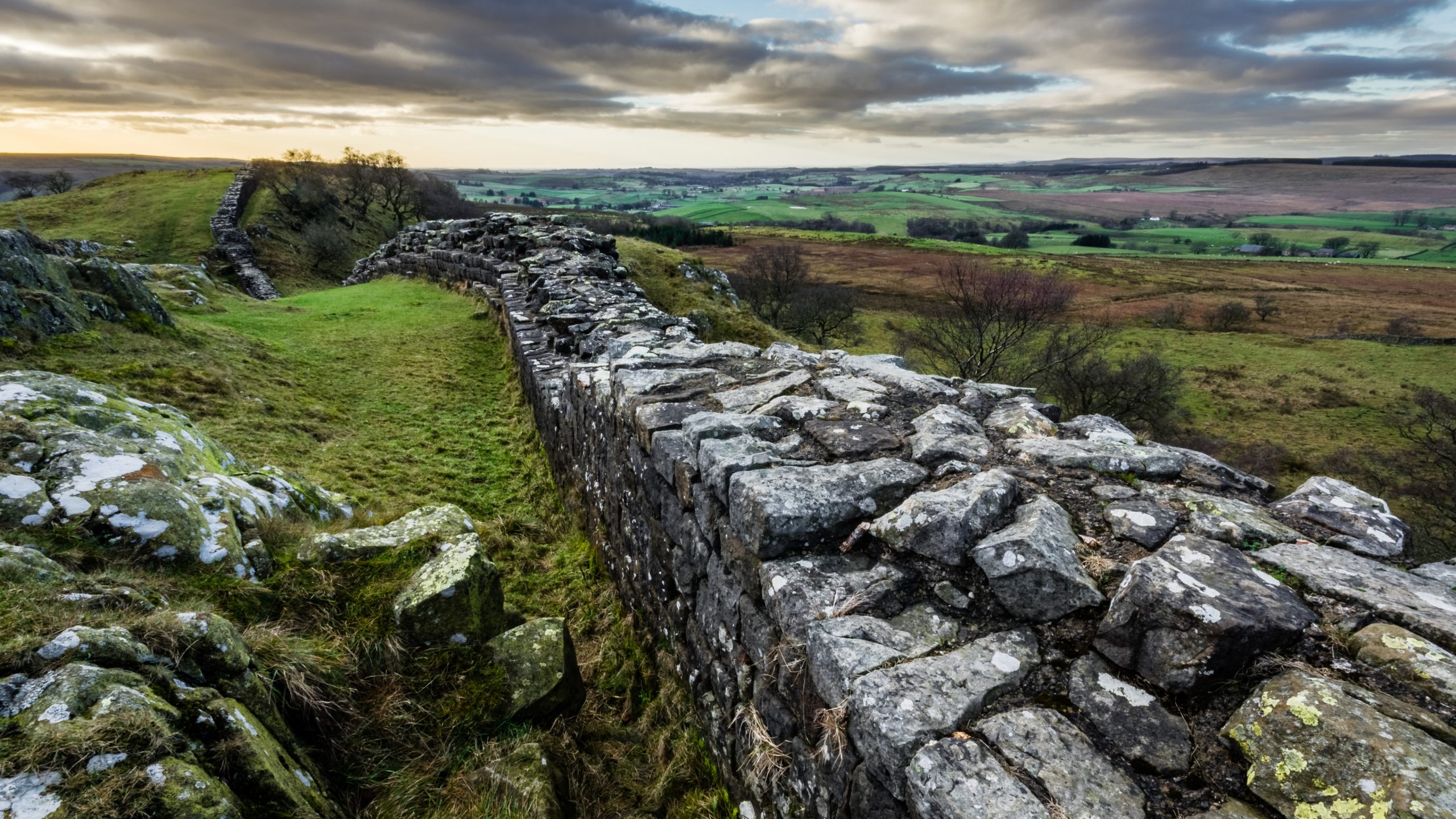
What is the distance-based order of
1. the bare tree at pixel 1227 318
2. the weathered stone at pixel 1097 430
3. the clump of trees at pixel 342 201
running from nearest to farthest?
the weathered stone at pixel 1097 430
the clump of trees at pixel 342 201
the bare tree at pixel 1227 318

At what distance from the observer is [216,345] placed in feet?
35.5

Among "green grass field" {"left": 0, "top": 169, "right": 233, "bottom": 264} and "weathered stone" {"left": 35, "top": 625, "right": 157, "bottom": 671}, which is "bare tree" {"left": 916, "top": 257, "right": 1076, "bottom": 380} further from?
"green grass field" {"left": 0, "top": 169, "right": 233, "bottom": 264}

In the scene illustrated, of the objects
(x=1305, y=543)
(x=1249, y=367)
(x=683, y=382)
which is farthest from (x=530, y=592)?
(x=1249, y=367)

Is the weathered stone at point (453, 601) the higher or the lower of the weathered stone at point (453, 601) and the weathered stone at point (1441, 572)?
the lower

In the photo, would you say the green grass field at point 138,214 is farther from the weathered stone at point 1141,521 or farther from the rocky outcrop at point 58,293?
the weathered stone at point 1141,521

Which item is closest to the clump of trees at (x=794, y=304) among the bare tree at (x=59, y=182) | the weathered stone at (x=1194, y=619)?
the weathered stone at (x=1194, y=619)

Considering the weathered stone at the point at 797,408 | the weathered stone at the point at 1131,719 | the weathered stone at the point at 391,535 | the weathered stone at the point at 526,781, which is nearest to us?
the weathered stone at the point at 1131,719

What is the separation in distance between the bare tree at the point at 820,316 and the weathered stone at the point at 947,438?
39778 millimetres

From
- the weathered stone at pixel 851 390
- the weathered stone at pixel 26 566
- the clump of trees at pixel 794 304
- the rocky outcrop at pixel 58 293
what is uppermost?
the rocky outcrop at pixel 58 293

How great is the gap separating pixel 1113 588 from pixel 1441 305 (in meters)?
106

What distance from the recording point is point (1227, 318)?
6306 cm

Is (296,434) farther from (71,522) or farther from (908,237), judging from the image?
(908,237)

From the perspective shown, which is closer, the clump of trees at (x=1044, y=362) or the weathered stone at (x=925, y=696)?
the weathered stone at (x=925, y=696)

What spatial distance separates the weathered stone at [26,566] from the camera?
10.2 ft
